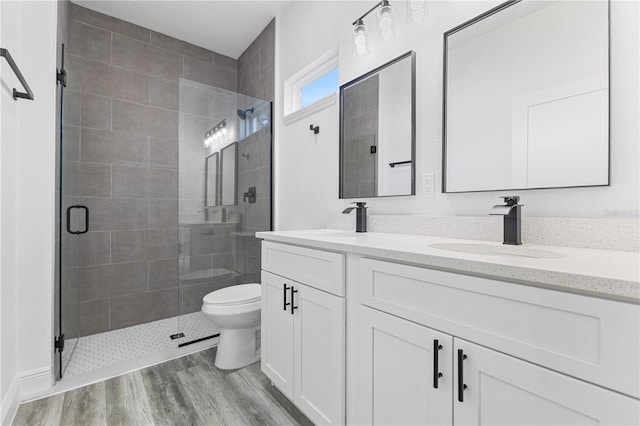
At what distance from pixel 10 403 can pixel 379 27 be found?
2686 mm

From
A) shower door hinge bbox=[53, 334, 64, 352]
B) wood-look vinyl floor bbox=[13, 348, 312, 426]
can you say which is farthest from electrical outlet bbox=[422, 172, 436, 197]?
shower door hinge bbox=[53, 334, 64, 352]

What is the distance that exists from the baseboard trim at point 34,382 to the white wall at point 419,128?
5.59ft

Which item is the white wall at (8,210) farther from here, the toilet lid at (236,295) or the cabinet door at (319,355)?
the cabinet door at (319,355)

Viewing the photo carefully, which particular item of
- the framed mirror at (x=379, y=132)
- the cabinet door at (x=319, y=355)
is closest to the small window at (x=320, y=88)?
the framed mirror at (x=379, y=132)

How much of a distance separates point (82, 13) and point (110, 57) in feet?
1.18

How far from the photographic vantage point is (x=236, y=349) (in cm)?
198

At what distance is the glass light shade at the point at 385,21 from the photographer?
1.50m

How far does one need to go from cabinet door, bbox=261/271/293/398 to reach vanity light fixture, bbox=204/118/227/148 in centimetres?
130

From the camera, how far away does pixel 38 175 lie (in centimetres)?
168

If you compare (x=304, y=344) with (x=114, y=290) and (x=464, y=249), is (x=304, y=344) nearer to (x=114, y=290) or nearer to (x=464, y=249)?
(x=464, y=249)

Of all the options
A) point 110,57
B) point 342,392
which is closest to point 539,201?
point 342,392

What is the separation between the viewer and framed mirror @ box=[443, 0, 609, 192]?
0.99m

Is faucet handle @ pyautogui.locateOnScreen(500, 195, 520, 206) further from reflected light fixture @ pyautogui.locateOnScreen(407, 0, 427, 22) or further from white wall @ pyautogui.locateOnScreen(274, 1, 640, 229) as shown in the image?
reflected light fixture @ pyautogui.locateOnScreen(407, 0, 427, 22)

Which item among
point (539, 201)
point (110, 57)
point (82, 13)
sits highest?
point (82, 13)
